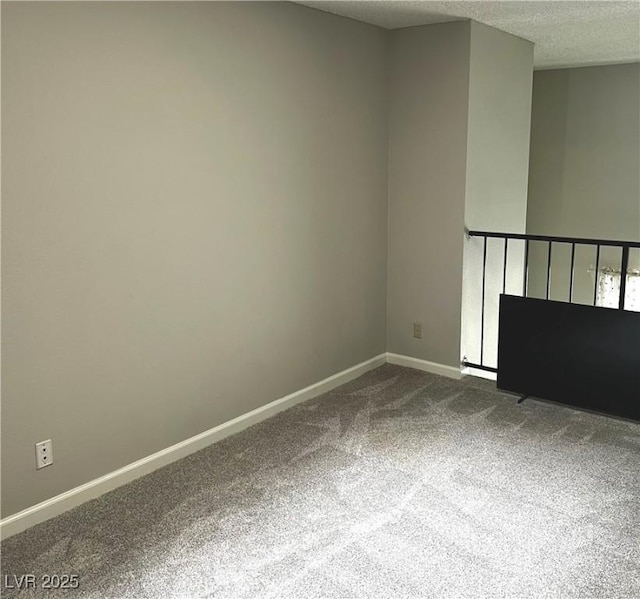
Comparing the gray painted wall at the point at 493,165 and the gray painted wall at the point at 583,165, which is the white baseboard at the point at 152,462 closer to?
the gray painted wall at the point at 493,165

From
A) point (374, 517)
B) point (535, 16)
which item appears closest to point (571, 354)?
point (374, 517)

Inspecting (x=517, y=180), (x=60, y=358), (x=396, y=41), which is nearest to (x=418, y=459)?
(x=60, y=358)

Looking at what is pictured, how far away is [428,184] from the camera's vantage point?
13.6ft

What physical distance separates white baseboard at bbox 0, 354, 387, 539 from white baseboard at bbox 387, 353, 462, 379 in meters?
0.41

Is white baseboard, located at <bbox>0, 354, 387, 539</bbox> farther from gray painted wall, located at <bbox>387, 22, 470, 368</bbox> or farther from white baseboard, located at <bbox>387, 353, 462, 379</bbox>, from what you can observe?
gray painted wall, located at <bbox>387, 22, 470, 368</bbox>

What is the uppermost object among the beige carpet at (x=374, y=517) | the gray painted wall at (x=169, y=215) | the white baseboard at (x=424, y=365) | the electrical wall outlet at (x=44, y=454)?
the gray painted wall at (x=169, y=215)

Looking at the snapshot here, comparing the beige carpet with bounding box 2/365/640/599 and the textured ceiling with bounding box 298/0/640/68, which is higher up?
the textured ceiling with bounding box 298/0/640/68

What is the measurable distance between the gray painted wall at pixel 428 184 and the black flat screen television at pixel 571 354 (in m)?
0.39

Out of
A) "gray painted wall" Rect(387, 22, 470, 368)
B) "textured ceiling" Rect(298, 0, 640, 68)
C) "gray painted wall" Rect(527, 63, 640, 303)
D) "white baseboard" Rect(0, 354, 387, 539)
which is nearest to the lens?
"white baseboard" Rect(0, 354, 387, 539)

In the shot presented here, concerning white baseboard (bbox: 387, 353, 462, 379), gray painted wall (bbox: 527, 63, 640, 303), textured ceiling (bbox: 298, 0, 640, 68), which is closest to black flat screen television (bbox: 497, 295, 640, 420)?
white baseboard (bbox: 387, 353, 462, 379)

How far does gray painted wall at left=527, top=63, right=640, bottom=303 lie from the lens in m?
5.66

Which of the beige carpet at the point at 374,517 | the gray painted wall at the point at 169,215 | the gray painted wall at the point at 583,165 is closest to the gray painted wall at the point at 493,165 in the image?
the gray painted wall at the point at 169,215

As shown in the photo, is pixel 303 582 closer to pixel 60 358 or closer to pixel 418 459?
pixel 418 459

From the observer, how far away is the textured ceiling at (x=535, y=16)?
136 inches
